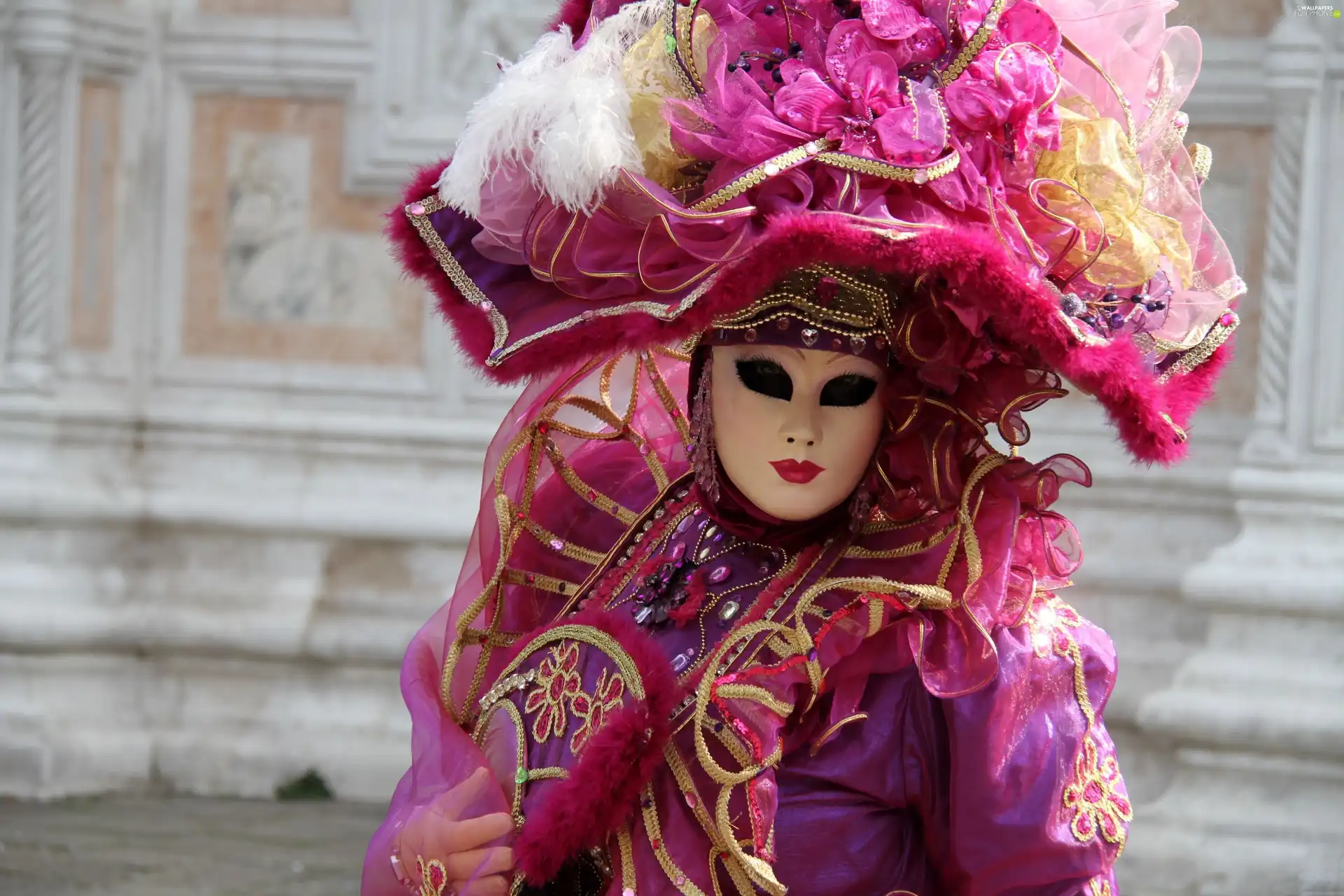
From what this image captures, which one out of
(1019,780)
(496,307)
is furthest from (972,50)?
(1019,780)

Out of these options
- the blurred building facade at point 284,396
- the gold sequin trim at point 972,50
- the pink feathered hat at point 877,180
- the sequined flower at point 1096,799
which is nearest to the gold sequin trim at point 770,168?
the pink feathered hat at point 877,180

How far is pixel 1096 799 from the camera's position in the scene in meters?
1.30

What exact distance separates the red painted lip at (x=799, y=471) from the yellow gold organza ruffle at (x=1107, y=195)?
29cm

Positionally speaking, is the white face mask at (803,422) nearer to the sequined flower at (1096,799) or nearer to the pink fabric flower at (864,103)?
the pink fabric flower at (864,103)

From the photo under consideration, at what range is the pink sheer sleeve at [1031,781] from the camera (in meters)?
1.27

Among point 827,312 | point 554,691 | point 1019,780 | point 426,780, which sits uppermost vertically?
point 827,312

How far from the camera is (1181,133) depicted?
142cm

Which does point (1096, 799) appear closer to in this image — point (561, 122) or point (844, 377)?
point (844, 377)

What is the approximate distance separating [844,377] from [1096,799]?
1.37 ft

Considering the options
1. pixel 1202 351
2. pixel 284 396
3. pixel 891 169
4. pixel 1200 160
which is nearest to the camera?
pixel 891 169

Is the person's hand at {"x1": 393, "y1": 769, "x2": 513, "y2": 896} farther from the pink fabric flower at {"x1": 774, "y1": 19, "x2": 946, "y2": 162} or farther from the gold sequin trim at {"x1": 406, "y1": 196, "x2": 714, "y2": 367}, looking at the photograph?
the pink fabric flower at {"x1": 774, "y1": 19, "x2": 946, "y2": 162}

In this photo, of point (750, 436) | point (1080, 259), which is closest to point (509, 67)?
point (750, 436)

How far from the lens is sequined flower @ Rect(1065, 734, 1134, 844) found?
1.28 meters

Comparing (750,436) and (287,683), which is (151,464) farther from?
(750,436)
